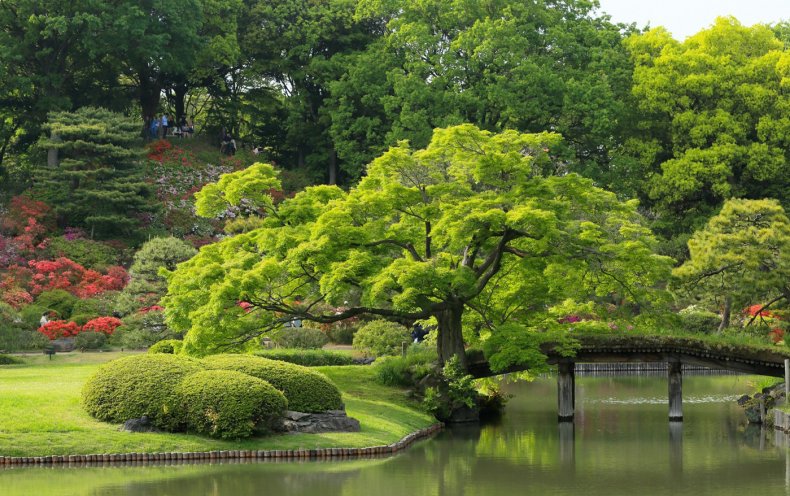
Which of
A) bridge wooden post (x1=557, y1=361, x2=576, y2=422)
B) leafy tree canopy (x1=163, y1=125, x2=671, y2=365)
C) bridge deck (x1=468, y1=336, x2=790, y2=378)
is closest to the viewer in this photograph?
leafy tree canopy (x1=163, y1=125, x2=671, y2=365)

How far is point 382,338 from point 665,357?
1095 cm

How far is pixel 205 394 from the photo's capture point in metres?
28.1

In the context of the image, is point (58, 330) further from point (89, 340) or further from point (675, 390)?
point (675, 390)

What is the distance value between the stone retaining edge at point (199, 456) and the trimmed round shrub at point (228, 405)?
24.2 inches

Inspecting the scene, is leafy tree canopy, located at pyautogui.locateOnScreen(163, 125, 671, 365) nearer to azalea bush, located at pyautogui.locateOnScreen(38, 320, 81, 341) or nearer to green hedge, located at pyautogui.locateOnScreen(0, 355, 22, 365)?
green hedge, located at pyautogui.locateOnScreen(0, 355, 22, 365)

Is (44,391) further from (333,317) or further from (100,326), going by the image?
(100,326)

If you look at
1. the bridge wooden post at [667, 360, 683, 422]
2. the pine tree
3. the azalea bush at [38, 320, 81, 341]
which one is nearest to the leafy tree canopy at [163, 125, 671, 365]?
the bridge wooden post at [667, 360, 683, 422]

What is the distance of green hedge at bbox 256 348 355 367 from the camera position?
40.4m

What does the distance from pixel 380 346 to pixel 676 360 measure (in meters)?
11.3

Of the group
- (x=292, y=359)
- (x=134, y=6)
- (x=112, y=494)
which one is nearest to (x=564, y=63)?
(x=134, y=6)

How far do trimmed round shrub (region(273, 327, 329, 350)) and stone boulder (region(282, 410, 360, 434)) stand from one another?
15.2 m

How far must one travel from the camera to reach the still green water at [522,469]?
24.6 m

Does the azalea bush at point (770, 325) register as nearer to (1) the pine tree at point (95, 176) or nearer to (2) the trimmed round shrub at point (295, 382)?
(2) the trimmed round shrub at point (295, 382)

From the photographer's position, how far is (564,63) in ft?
197
